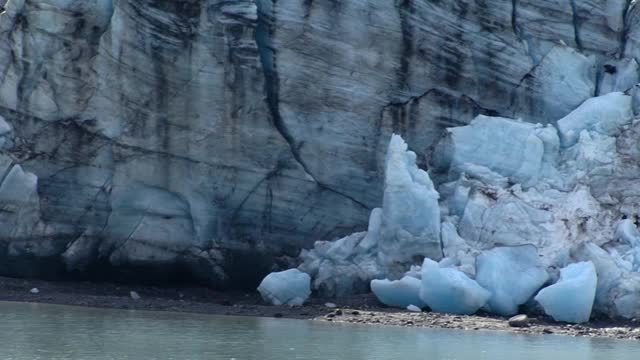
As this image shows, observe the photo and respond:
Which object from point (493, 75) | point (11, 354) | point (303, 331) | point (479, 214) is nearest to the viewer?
point (11, 354)

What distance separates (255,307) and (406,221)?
101 inches

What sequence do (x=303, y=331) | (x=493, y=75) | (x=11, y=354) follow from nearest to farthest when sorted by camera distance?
(x=11, y=354)
(x=303, y=331)
(x=493, y=75)


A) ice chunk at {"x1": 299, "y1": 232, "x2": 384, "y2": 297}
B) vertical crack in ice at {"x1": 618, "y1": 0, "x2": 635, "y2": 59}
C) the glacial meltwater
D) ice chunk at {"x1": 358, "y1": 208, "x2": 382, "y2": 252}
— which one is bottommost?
the glacial meltwater

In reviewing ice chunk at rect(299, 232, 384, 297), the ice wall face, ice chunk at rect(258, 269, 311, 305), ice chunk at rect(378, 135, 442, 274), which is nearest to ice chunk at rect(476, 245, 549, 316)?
ice chunk at rect(378, 135, 442, 274)

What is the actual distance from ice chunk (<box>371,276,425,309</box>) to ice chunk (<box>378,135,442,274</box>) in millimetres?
590

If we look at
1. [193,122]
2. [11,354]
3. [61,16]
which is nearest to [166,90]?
Answer: [193,122]

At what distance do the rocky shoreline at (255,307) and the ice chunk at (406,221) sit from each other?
775 mm

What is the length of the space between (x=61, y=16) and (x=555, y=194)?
26.4 ft

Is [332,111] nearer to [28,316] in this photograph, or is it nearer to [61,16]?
[61,16]

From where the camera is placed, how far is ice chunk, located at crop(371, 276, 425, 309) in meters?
17.7

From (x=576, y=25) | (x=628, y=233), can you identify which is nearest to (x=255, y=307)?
(x=628, y=233)

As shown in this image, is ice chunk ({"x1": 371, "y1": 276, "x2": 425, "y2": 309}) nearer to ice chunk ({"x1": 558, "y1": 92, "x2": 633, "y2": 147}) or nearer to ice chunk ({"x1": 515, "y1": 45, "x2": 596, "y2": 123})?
ice chunk ({"x1": 558, "y1": 92, "x2": 633, "y2": 147})

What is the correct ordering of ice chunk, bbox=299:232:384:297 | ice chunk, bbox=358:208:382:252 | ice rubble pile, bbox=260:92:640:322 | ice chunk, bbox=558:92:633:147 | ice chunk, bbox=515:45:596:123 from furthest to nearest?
1. ice chunk, bbox=515:45:596:123
2. ice chunk, bbox=558:92:633:147
3. ice chunk, bbox=358:208:382:252
4. ice chunk, bbox=299:232:384:297
5. ice rubble pile, bbox=260:92:640:322

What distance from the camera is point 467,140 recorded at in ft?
64.7
